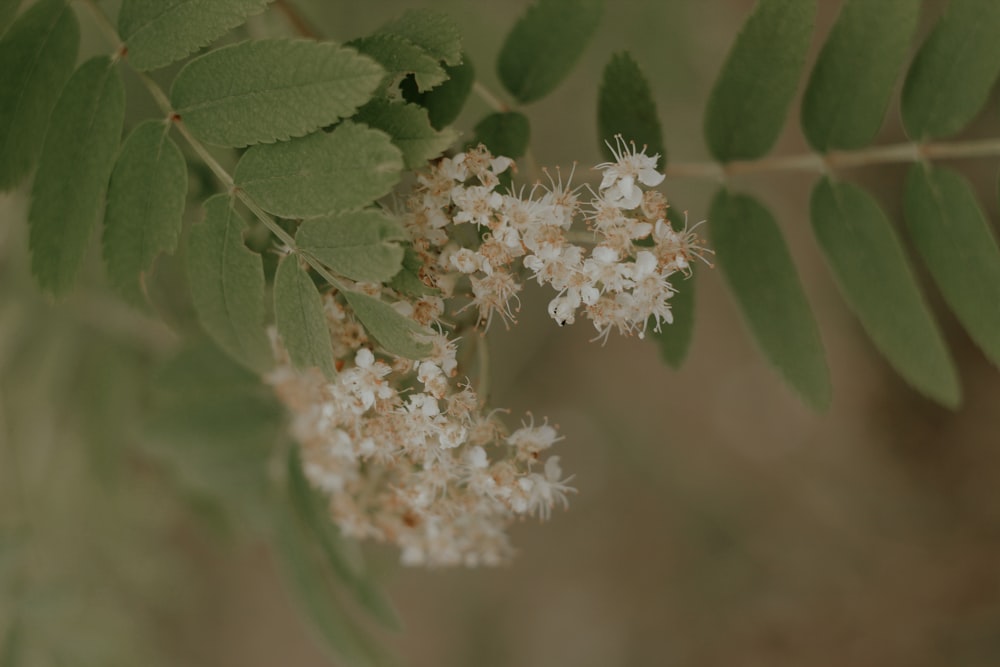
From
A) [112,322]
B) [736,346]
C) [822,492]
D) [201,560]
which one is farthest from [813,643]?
[112,322]

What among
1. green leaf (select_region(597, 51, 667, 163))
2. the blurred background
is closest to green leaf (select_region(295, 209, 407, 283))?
green leaf (select_region(597, 51, 667, 163))

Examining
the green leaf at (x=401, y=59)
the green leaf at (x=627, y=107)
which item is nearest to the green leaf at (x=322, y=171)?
the green leaf at (x=401, y=59)

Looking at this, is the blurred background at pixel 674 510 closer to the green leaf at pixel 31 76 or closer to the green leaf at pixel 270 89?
the green leaf at pixel 31 76

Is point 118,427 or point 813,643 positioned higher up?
point 118,427

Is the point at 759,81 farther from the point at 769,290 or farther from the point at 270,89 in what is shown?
the point at 270,89

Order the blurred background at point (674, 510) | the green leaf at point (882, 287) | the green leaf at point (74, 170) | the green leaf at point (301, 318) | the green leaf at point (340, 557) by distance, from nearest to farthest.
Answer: the green leaf at point (301, 318) < the green leaf at point (74, 170) < the green leaf at point (882, 287) < the green leaf at point (340, 557) < the blurred background at point (674, 510)

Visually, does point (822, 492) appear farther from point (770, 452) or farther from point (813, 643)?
point (813, 643)
